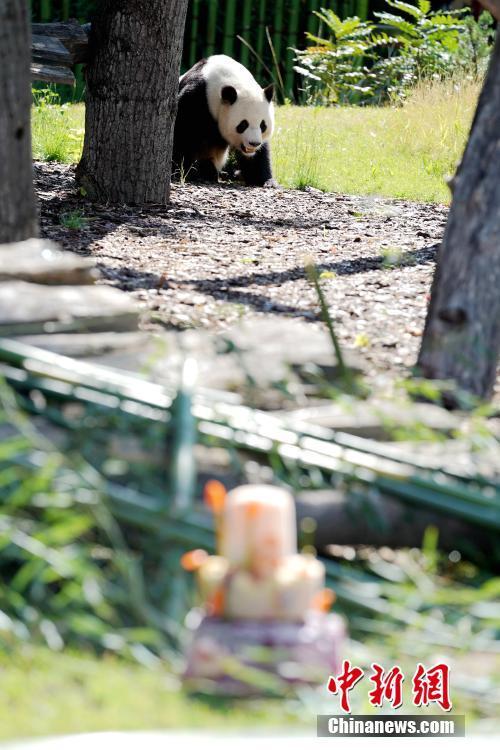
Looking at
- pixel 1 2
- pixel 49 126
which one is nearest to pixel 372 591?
pixel 1 2

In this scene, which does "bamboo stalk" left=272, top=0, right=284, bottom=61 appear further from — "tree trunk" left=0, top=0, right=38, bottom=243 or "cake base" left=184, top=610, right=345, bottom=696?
"cake base" left=184, top=610, right=345, bottom=696

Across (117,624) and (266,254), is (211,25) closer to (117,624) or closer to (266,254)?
(266,254)

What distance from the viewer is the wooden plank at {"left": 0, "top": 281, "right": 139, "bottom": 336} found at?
2.99 m

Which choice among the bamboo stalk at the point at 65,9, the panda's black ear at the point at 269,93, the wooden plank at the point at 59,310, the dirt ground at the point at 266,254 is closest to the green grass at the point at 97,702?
the wooden plank at the point at 59,310

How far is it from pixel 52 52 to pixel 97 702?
7646mm

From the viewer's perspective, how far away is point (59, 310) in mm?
3098

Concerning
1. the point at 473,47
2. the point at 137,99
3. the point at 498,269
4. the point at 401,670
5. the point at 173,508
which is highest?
the point at 473,47

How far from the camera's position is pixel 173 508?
80.2 inches

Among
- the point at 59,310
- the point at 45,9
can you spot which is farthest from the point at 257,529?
the point at 45,9

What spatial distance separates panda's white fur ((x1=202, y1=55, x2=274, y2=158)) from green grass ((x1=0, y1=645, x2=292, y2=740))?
767 cm

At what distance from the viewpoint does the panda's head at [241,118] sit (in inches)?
367

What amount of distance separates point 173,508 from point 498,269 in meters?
1.70

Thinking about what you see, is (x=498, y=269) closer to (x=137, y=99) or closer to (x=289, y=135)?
(x=137, y=99)

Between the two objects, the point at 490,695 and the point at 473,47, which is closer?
the point at 490,695
